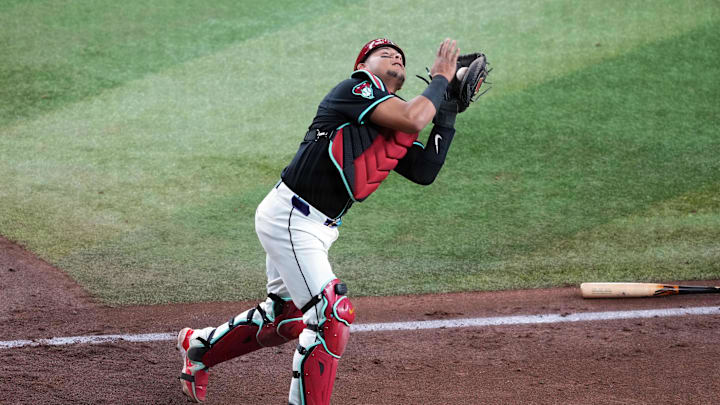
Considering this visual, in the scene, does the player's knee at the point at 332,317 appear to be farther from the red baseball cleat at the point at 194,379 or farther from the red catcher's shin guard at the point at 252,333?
the red baseball cleat at the point at 194,379

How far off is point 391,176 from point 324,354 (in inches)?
173

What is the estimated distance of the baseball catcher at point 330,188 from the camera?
3.86m

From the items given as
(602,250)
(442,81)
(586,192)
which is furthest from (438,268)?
(442,81)

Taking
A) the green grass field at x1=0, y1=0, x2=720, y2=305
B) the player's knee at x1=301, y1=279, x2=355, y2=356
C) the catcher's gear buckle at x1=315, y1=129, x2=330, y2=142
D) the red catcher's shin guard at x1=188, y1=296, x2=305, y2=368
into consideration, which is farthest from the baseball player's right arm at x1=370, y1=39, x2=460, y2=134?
the green grass field at x1=0, y1=0, x2=720, y2=305

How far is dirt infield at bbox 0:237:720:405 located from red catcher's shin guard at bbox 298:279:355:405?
1.87 ft

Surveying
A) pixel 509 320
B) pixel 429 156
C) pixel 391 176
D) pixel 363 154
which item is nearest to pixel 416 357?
pixel 509 320

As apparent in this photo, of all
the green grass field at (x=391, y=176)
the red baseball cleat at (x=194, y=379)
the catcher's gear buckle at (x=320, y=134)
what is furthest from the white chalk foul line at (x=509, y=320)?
the catcher's gear buckle at (x=320, y=134)

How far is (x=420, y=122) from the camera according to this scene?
379cm

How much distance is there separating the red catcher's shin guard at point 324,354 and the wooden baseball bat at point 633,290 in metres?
2.52

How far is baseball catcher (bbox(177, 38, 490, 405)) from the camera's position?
3.86 metres

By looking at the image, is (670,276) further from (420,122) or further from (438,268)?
(420,122)

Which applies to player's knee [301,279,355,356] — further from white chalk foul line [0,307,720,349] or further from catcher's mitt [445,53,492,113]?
white chalk foul line [0,307,720,349]

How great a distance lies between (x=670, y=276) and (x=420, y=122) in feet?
10.8

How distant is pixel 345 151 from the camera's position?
396 cm
